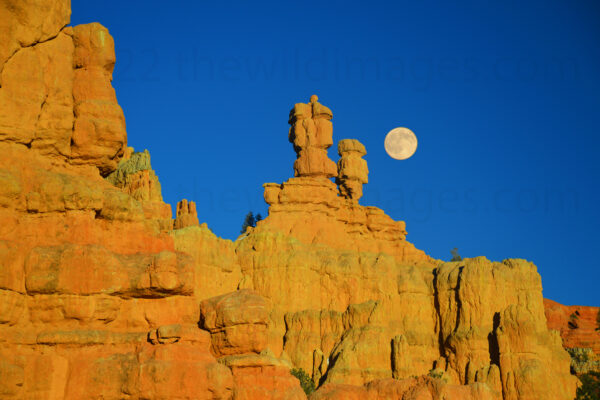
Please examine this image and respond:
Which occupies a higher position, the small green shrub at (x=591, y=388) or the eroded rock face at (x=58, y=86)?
the eroded rock face at (x=58, y=86)

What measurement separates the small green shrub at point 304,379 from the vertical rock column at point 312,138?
27.2m

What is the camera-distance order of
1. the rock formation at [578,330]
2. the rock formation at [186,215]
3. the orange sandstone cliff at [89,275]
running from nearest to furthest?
the orange sandstone cliff at [89,275]
the rock formation at [186,215]
the rock formation at [578,330]

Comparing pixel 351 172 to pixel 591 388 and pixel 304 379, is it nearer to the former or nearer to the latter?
pixel 304 379

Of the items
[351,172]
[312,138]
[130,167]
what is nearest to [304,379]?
[130,167]

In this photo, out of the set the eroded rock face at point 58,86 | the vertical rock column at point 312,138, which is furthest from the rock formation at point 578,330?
the eroded rock face at point 58,86

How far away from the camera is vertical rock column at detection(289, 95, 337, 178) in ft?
295

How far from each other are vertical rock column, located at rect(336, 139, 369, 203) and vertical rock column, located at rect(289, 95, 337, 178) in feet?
21.9

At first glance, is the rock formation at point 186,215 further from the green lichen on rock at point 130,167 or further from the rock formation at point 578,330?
the rock formation at point 578,330

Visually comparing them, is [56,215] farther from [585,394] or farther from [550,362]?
[550,362]

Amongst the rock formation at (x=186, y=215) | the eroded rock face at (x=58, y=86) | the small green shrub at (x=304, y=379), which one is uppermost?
the rock formation at (x=186, y=215)

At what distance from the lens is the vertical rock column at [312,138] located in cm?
8994

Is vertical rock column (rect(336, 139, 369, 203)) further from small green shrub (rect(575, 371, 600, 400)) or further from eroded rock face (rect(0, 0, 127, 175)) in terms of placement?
eroded rock face (rect(0, 0, 127, 175))

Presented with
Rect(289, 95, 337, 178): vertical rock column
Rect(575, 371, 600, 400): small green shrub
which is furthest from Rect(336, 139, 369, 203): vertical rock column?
Rect(575, 371, 600, 400): small green shrub

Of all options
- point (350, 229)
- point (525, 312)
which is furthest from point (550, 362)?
point (350, 229)
